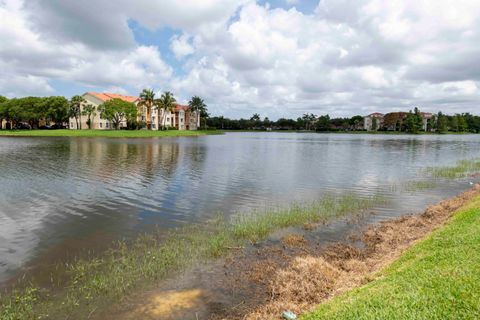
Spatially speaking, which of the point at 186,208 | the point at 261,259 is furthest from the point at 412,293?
the point at 186,208


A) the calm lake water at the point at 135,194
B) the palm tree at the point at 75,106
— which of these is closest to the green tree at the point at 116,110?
the palm tree at the point at 75,106

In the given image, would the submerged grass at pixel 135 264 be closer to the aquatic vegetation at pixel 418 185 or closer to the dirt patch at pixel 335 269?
the dirt patch at pixel 335 269

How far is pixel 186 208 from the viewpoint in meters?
17.4

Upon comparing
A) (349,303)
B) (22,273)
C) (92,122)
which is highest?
(92,122)

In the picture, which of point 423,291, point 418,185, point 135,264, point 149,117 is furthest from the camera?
point 149,117

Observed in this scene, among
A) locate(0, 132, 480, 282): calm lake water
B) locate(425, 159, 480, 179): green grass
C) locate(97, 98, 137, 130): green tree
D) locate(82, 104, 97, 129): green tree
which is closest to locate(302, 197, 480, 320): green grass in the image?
locate(0, 132, 480, 282): calm lake water

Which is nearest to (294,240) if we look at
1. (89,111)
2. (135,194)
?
(135,194)

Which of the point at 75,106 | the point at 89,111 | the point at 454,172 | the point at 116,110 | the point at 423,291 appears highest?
the point at 75,106

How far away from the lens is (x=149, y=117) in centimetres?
12875

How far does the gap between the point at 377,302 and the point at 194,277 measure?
17.2 ft

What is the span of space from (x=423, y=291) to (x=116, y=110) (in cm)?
10064

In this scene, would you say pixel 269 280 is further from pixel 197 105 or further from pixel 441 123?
pixel 441 123

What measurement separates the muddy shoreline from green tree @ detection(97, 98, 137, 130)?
308 feet

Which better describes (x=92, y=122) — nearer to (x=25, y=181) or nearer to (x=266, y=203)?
(x=25, y=181)
